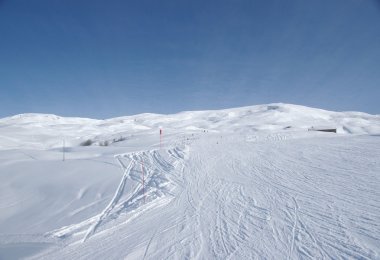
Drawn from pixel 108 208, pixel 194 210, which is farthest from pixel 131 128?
pixel 194 210

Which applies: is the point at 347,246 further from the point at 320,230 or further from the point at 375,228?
the point at 375,228

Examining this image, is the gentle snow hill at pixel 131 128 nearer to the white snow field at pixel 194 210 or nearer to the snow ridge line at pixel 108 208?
the white snow field at pixel 194 210

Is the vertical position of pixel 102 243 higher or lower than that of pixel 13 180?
lower

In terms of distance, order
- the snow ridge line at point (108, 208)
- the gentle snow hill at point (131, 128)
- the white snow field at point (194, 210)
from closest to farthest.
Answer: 1. the white snow field at point (194, 210)
2. the snow ridge line at point (108, 208)
3. the gentle snow hill at point (131, 128)

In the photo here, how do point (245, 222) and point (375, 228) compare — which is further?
point (245, 222)

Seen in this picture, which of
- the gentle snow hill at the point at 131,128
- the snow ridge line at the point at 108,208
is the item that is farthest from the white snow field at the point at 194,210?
the gentle snow hill at the point at 131,128

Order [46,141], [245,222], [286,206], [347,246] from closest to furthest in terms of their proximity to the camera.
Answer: [347,246] < [245,222] < [286,206] < [46,141]

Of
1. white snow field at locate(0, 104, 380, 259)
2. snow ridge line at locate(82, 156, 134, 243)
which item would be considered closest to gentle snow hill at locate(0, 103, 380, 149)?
white snow field at locate(0, 104, 380, 259)

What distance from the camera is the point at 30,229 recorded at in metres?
5.91

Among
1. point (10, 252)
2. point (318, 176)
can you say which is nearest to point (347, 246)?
point (318, 176)

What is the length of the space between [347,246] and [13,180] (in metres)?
11.1

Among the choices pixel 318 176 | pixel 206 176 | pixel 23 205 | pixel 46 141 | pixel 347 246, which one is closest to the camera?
pixel 347 246

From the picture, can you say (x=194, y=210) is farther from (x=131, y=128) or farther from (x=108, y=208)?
(x=131, y=128)

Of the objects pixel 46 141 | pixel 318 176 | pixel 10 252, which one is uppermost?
pixel 46 141
